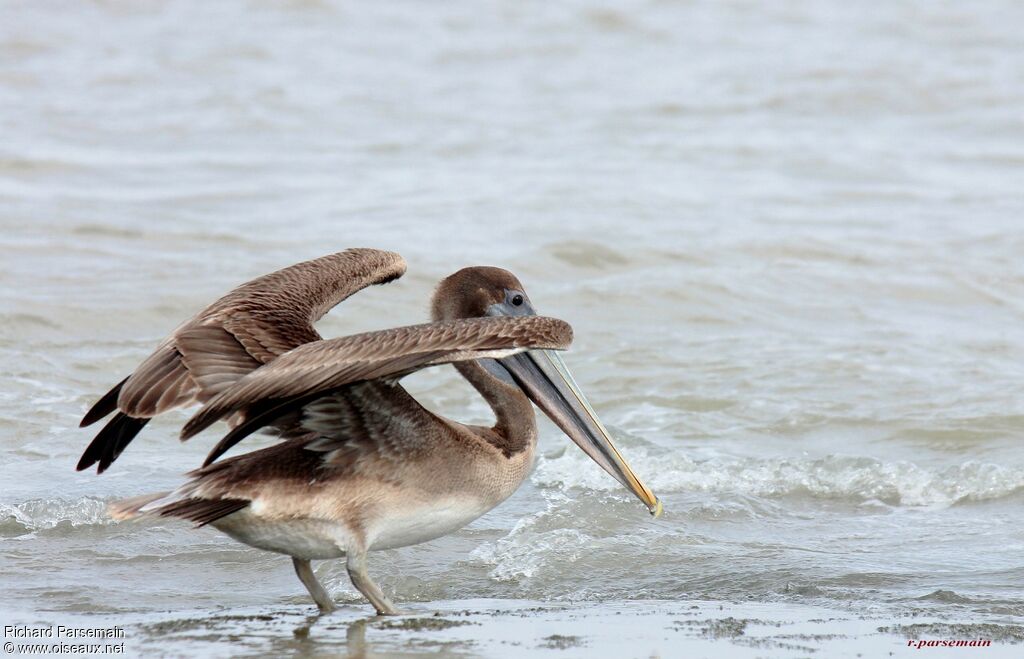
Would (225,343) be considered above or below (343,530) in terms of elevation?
above

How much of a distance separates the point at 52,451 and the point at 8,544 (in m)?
1.50

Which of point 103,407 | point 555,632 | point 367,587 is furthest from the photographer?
point 103,407

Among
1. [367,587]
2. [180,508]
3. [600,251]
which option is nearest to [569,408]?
[367,587]

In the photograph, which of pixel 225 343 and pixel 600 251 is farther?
pixel 600 251

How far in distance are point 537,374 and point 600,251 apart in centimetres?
662

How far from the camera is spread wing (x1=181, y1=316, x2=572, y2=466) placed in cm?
466

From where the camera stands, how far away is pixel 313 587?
555 centimetres

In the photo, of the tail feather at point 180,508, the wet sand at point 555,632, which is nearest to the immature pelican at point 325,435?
the tail feather at point 180,508

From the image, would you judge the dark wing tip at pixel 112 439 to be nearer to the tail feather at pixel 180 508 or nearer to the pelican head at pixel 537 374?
the tail feather at pixel 180 508

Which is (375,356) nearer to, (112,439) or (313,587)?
(313,587)

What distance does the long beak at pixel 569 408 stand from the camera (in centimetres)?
575

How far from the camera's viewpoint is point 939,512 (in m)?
7.15

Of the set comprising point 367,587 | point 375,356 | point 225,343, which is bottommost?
point 367,587

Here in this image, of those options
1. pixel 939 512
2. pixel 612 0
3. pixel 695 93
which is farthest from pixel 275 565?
pixel 612 0
